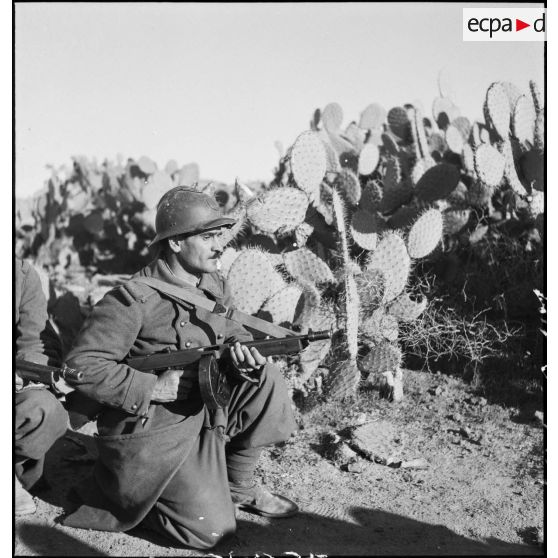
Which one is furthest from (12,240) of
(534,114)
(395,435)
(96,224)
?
(96,224)

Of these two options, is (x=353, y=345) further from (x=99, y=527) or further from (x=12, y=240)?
(x=12, y=240)

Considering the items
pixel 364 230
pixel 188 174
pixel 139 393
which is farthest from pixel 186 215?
pixel 188 174

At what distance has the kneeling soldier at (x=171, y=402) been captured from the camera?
2.96m

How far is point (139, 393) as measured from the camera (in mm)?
2939

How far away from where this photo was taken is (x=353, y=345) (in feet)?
14.5

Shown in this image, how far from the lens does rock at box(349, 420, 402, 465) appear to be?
3.92m

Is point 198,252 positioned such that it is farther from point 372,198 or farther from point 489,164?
point 489,164

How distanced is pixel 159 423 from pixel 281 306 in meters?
1.55

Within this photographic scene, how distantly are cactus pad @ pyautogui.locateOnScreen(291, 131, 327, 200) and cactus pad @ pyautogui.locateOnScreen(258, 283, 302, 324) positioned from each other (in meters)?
0.87

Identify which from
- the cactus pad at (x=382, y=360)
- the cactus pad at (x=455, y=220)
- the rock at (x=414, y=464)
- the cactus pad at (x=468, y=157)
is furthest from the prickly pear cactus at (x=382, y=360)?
the cactus pad at (x=468, y=157)

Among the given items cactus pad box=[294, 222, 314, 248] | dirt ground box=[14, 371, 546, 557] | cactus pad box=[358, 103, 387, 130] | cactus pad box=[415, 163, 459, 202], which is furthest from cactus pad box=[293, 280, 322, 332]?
cactus pad box=[358, 103, 387, 130]

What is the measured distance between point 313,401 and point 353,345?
1.33 feet

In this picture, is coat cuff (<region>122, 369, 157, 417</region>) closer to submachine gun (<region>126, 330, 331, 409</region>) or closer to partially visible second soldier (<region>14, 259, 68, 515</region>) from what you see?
submachine gun (<region>126, 330, 331, 409</region>)

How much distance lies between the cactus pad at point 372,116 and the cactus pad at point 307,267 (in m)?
3.31
